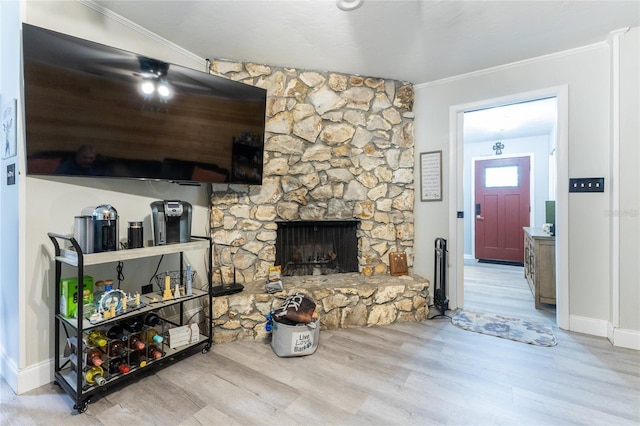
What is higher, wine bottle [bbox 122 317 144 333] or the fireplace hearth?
the fireplace hearth

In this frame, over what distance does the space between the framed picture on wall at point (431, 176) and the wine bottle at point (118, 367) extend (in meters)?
2.83

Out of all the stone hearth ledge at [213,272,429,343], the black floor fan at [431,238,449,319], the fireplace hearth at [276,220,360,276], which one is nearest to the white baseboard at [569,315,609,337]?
the black floor fan at [431,238,449,319]

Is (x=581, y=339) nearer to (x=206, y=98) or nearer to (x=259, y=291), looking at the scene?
(x=259, y=291)

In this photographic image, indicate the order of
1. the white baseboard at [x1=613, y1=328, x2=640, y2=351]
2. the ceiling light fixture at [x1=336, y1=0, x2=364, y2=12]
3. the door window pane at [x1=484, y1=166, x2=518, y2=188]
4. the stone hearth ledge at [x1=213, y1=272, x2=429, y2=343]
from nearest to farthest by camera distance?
the ceiling light fixture at [x1=336, y1=0, x2=364, y2=12] → the white baseboard at [x1=613, y1=328, x2=640, y2=351] → the stone hearth ledge at [x1=213, y1=272, x2=429, y2=343] → the door window pane at [x1=484, y1=166, x2=518, y2=188]

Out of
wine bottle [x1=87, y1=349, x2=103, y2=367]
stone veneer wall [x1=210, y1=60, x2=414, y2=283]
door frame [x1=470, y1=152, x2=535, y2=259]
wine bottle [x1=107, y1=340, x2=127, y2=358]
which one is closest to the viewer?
wine bottle [x1=87, y1=349, x2=103, y2=367]

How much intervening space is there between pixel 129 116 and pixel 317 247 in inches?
75.9

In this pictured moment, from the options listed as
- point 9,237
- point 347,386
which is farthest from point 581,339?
point 9,237

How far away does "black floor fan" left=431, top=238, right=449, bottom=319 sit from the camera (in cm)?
276

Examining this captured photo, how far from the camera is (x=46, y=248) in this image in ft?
5.46

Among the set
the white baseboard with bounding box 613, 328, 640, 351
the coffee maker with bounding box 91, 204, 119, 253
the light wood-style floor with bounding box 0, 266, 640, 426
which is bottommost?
the light wood-style floor with bounding box 0, 266, 640, 426

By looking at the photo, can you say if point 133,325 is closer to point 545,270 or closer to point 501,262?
point 545,270

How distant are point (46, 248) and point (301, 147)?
2006 mm

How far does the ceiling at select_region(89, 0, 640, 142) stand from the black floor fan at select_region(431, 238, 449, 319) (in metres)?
1.75

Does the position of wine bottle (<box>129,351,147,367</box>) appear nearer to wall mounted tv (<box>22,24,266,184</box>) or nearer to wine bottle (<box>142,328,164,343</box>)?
wine bottle (<box>142,328,164,343</box>)
